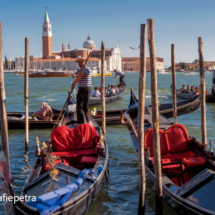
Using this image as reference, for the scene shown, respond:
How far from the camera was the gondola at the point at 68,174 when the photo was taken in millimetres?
1890

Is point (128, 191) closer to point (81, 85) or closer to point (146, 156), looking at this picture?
point (146, 156)

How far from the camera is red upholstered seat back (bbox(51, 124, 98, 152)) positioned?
3.01 m

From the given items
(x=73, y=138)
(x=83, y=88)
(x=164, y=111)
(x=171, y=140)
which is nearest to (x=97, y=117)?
(x=164, y=111)

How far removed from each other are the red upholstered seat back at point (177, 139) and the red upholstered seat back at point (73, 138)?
2.30ft

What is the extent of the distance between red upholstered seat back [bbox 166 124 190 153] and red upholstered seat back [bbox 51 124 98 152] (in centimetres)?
70

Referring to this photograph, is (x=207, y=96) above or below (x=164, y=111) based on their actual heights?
above

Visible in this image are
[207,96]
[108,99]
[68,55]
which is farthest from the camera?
[68,55]

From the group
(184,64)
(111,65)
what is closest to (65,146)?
(111,65)

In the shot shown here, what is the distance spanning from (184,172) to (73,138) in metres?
1.07

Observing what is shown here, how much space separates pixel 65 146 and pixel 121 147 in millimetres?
1494

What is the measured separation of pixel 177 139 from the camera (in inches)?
115

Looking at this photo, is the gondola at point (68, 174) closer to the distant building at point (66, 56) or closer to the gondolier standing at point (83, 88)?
the gondolier standing at point (83, 88)

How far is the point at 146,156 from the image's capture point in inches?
106

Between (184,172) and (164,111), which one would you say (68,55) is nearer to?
(164,111)
